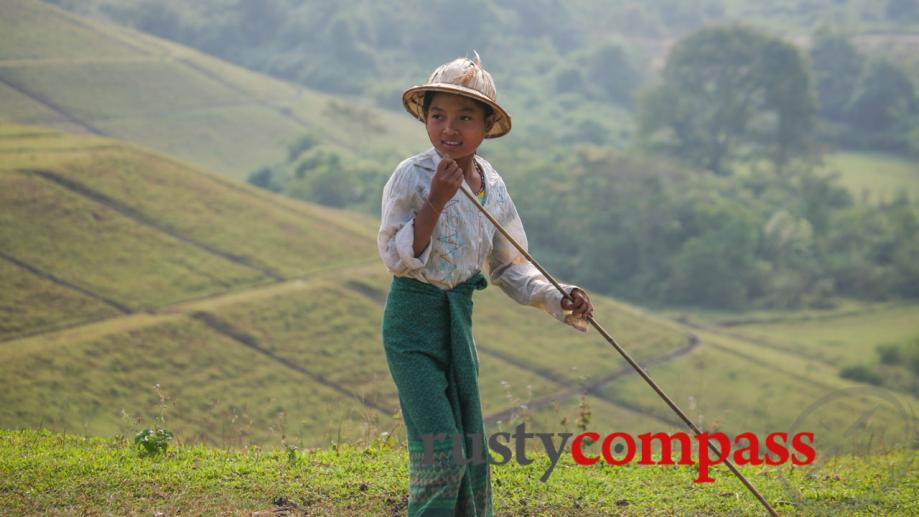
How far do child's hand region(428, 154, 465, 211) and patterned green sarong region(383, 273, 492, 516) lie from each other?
1.40ft

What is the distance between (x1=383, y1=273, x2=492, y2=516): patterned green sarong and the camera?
15.0 feet

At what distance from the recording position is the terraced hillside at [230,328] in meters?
32.4

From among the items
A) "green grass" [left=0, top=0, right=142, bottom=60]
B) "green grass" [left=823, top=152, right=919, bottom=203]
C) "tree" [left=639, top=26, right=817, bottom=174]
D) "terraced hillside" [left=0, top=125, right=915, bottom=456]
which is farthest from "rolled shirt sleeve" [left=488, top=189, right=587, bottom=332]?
"tree" [left=639, top=26, right=817, bottom=174]

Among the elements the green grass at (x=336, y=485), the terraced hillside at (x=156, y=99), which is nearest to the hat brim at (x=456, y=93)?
the green grass at (x=336, y=485)

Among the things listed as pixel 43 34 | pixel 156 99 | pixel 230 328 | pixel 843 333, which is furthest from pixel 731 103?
pixel 230 328

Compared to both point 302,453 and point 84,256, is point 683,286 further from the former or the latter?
point 302,453

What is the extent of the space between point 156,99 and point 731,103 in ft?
170

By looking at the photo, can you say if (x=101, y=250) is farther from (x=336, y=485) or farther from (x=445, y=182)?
(x=445, y=182)

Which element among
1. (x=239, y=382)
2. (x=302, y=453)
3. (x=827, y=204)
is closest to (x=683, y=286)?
(x=827, y=204)

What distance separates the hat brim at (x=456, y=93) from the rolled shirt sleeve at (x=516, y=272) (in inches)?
13.0

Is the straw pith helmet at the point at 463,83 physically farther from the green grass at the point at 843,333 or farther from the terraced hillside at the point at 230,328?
the green grass at the point at 843,333

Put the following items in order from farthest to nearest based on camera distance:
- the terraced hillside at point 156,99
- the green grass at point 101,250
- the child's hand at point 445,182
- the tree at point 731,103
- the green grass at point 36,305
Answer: the tree at point 731,103 → the terraced hillside at point 156,99 → the green grass at point 101,250 → the green grass at point 36,305 → the child's hand at point 445,182

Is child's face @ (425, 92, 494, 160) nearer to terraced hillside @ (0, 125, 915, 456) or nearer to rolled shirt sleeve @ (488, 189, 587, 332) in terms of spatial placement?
rolled shirt sleeve @ (488, 189, 587, 332)

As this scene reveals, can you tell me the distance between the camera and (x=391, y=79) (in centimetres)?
11031
